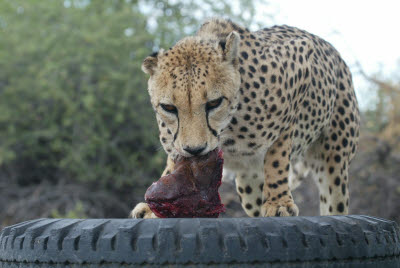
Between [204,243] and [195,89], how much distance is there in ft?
3.55

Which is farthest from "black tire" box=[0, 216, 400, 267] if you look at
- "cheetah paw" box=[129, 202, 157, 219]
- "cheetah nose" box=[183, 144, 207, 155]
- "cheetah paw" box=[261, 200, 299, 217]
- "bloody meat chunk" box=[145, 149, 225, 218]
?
"cheetah paw" box=[261, 200, 299, 217]

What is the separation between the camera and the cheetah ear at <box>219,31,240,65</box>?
10.5 ft

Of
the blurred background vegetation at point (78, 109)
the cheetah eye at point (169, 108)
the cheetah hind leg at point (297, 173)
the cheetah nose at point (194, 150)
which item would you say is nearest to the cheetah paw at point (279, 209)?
the cheetah nose at point (194, 150)

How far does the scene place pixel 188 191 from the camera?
8.72 feet

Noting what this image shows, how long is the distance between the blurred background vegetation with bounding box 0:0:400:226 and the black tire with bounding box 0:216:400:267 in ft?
26.7

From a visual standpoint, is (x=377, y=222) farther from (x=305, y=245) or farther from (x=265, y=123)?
(x=265, y=123)

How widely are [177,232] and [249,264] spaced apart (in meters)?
0.29

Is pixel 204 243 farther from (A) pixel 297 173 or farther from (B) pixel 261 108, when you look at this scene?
(A) pixel 297 173

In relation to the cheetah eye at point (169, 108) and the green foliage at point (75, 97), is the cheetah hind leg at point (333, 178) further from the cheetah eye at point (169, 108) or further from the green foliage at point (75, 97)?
the green foliage at point (75, 97)

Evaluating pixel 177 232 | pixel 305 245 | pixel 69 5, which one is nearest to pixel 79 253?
pixel 177 232

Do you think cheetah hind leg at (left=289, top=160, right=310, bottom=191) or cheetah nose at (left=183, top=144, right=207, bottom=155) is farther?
cheetah hind leg at (left=289, top=160, right=310, bottom=191)

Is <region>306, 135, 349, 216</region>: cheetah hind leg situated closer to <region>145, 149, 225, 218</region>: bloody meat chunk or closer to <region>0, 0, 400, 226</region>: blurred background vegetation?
<region>145, 149, 225, 218</region>: bloody meat chunk

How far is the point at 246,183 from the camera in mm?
4164

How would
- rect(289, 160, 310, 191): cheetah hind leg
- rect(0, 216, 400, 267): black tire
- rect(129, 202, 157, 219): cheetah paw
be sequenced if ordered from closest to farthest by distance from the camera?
rect(0, 216, 400, 267): black tire, rect(129, 202, 157, 219): cheetah paw, rect(289, 160, 310, 191): cheetah hind leg
